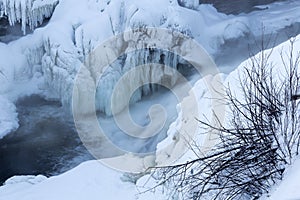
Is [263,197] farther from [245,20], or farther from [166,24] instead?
[245,20]

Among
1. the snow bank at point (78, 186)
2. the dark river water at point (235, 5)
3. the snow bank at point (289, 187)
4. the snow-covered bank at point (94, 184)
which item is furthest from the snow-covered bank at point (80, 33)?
the snow bank at point (289, 187)

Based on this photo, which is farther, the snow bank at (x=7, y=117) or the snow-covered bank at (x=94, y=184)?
the snow bank at (x=7, y=117)

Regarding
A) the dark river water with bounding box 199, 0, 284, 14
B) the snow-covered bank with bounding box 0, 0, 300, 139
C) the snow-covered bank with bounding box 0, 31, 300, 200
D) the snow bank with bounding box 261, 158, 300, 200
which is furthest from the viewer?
the dark river water with bounding box 199, 0, 284, 14

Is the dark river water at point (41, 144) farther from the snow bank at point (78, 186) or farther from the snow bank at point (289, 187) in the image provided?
the snow bank at point (289, 187)

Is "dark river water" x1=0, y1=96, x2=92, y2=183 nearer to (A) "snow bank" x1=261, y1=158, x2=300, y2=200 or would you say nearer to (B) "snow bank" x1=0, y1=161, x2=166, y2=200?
(B) "snow bank" x1=0, y1=161, x2=166, y2=200

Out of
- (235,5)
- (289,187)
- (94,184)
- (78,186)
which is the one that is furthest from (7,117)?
(289,187)

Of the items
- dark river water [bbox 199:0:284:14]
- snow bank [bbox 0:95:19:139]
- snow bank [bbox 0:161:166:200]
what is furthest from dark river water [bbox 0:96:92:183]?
dark river water [bbox 199:0:284:14]

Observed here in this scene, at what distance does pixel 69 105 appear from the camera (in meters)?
12.8

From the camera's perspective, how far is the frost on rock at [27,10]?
41.9ft

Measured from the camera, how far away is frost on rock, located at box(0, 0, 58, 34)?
12.8 meters

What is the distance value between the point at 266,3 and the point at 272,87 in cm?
1195

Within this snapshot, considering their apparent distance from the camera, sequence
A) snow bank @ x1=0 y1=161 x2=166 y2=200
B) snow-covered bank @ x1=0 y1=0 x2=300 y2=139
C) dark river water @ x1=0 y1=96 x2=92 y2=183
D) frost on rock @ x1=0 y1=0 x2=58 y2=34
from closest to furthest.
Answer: snow bank @ x1=0 y1=161 x2=166 y2=200 < dark river water @ x1=0 y1=96 x2=92 y2=183 < snow-covered bank @ x1=0 y1=0 x2=300 y2=139 < frost on rock @ x1=0 y1=0 x2=58 y2=34

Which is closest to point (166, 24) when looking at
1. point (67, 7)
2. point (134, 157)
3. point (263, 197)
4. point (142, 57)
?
point (142, 57)

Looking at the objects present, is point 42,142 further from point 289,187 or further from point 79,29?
point 289,187
